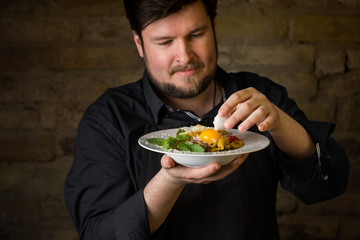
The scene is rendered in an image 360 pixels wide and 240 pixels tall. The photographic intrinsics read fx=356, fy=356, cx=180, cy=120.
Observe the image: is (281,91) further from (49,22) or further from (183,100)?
(49,22)

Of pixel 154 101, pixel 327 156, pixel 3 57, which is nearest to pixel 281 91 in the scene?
pixel 327 156

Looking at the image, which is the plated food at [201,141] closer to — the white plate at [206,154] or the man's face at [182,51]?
the white plate at [206,154]

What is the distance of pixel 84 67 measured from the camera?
1.85m

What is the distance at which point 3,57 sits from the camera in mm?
1839

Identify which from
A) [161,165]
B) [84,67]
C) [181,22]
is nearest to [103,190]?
[161,165]

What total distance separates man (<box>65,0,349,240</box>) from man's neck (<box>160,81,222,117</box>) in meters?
0.05

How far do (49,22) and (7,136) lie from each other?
2.09 feet

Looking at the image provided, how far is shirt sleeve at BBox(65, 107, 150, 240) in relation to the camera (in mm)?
1043

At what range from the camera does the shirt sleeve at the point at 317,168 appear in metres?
1.16

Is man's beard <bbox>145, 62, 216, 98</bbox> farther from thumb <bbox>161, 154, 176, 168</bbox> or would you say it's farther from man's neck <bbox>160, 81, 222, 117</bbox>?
thumb <bbox>161, 154, 176, 168</bbox>

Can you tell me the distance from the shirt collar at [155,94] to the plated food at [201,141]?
1.08 ft

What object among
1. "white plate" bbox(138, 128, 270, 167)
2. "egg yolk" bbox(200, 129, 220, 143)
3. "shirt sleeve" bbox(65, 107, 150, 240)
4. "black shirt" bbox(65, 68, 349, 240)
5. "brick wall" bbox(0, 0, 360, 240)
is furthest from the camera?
"brick wall" bbox(0, 0, 360, 240)

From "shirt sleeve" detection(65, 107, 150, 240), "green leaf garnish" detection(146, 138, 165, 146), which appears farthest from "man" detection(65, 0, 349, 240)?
"green leaf garnish" detection(146, 138, 165, 146)

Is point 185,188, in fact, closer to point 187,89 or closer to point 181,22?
point 187,89
